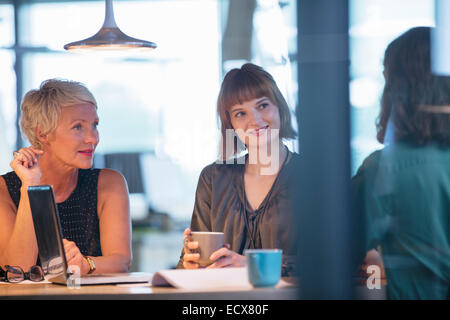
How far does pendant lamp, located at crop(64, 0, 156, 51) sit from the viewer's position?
8.48ft

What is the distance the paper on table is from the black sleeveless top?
1012 millimetres

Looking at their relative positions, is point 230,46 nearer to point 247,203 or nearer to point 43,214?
point 247,203

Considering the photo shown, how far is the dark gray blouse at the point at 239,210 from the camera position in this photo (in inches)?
95.4

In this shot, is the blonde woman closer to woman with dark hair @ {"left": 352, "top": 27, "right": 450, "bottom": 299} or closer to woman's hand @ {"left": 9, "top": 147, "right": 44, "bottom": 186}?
woman's hand @ {"left": 9, "top": 147, "right": 44, "bottom": 186}

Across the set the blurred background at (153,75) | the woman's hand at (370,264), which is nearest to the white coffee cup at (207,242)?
the woman's hand at (370,264)

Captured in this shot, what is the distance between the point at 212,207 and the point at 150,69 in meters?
5.19

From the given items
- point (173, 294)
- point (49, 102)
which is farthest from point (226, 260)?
point (49, 102)

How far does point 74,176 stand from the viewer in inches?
109

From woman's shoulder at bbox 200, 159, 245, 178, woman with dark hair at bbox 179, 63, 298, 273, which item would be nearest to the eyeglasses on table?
woman with dark hair at bbox 179, 63, 298, 273

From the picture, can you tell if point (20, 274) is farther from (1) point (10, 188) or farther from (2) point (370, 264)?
(2) point (370, 264)

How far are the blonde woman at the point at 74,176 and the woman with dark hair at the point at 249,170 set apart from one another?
13.0 inches

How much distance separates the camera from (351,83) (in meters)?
1.37

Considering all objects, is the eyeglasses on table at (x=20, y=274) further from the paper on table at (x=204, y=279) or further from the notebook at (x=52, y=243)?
the paper on table at (x=204, y=279)
